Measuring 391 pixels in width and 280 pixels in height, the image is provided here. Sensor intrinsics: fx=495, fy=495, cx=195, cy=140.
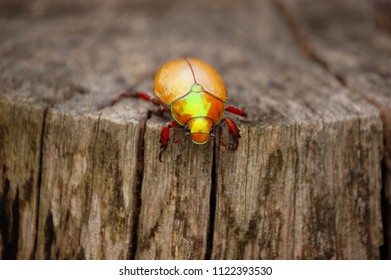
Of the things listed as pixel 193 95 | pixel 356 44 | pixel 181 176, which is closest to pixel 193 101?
pixel 193 95

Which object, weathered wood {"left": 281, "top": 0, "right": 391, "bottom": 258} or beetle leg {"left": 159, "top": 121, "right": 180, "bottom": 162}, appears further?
weathered wood {"left": 281, "top": 0, "right": 391, "bottom": 258}

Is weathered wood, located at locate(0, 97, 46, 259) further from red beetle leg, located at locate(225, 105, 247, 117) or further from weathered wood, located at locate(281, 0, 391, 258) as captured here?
weathered wood, located at locate(281, 0, 391, 258)

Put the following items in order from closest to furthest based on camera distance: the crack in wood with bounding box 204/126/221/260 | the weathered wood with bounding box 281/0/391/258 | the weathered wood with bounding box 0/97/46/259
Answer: the crack in wood with bounding box 204/126/221/260 → the weathered wood with bounding box 0/97/46/259 → the weathered wood with bounding box 281/0/391/258

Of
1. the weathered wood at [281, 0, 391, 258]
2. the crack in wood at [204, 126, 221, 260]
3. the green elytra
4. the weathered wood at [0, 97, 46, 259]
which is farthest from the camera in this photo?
the weathered wood at [281, 0, 391, 258]

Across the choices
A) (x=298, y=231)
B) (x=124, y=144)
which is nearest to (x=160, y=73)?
(x=124, y=144)

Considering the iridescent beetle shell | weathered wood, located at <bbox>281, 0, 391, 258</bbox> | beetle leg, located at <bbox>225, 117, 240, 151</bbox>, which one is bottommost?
beetle leg, located at <bbox>225, 117, 240, 151</bbox>

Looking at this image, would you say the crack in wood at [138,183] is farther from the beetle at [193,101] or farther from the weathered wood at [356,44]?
the weathered wood at [356,44]

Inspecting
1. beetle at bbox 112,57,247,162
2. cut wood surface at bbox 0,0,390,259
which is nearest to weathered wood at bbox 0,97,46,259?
cut wood surface at bbox 0,0,390,259
